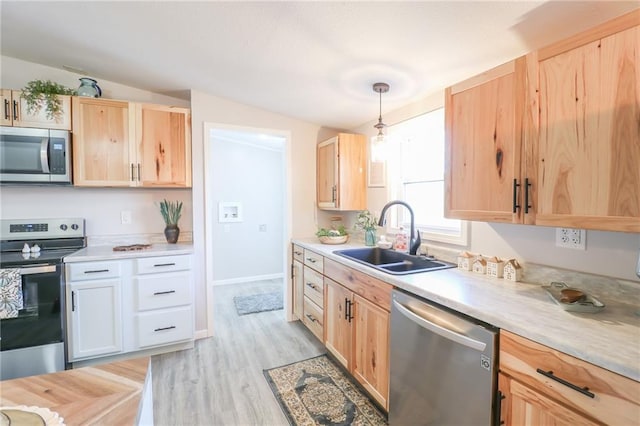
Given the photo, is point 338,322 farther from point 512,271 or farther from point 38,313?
point 38,313

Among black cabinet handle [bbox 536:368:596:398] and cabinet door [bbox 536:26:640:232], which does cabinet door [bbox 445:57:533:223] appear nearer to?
cabinet door [bbox 536:26:640:232]

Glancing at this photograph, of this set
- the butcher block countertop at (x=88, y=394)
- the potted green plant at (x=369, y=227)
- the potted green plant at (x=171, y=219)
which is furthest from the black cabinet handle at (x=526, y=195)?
the potted green plant at (x=171, y=219)

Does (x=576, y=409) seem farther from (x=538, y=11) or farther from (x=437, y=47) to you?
(x=437, y=47)

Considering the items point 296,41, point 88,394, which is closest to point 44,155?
point 296,41

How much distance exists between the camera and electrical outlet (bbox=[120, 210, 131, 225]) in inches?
113

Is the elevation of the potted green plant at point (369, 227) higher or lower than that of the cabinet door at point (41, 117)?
lower

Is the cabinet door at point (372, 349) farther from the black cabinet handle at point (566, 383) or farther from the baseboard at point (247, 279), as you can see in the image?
the baseboard at point (247, 279)

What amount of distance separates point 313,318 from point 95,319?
1823 millimetres

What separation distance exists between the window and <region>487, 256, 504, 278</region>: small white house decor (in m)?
0.33

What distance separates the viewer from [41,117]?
233 cm

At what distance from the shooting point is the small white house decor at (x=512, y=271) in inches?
61.0

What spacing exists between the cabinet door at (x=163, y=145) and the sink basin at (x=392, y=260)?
5.70 ft

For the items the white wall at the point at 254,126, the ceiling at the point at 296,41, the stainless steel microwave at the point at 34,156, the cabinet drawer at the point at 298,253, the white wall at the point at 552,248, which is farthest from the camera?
the cabinet drawer at the point at 298,253

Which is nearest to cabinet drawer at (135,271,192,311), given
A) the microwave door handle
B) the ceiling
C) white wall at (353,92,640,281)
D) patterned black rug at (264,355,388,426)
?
patterned black rug at (264,355,388,426)
